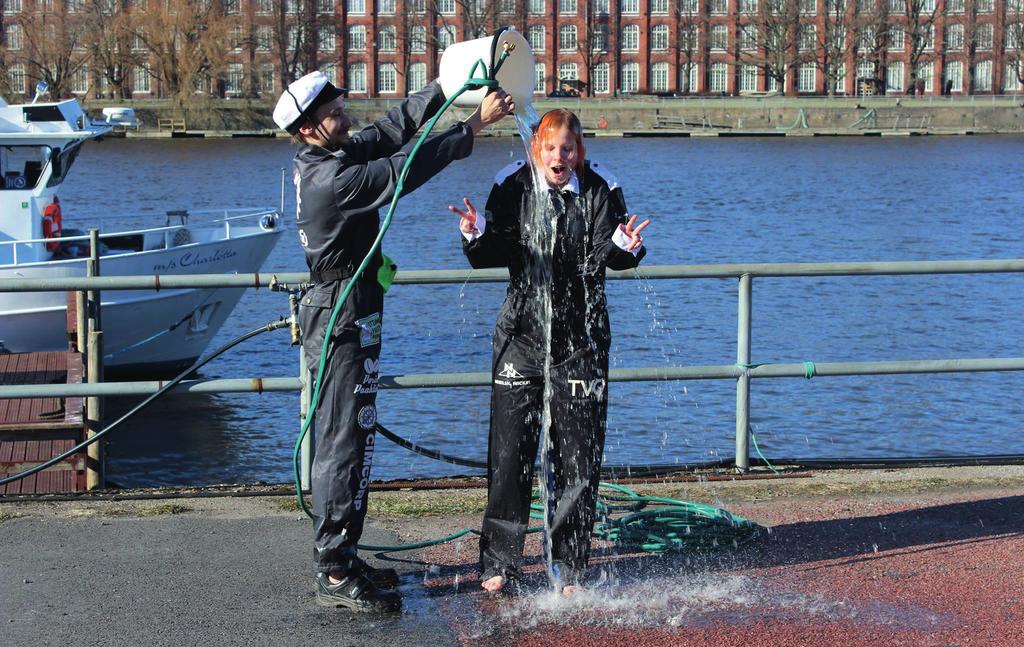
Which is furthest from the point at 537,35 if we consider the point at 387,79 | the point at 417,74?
the point at 387,79

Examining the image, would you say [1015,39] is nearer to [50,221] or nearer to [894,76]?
[894,76]

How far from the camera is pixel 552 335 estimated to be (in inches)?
216

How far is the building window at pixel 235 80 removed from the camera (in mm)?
97938

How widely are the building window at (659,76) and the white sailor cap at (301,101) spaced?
10070 cm

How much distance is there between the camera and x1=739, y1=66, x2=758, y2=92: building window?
104 m

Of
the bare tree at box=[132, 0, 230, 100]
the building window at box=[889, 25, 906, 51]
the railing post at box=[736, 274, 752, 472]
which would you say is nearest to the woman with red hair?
the railing post at box=[736, 274, 752, 472]

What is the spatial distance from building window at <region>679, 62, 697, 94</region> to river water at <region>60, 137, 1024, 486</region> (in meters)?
53.5

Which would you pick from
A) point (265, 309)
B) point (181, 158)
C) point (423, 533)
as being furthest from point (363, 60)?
point (423, 533)

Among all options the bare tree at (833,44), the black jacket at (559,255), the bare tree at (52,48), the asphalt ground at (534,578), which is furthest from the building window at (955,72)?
the black jacket at (559,255)

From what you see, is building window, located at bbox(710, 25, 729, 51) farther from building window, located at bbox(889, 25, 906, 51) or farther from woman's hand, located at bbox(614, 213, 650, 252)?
woman's hand, located at bbox(614, 213, 650, 252)

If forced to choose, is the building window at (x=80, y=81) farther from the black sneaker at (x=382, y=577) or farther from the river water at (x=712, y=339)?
the black sneaker at (x=382, y=577)

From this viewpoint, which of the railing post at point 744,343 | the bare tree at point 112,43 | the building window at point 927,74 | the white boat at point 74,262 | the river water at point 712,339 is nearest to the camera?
the railing post at point 744,343

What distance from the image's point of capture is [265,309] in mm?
25719

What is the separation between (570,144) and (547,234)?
0.38 m
